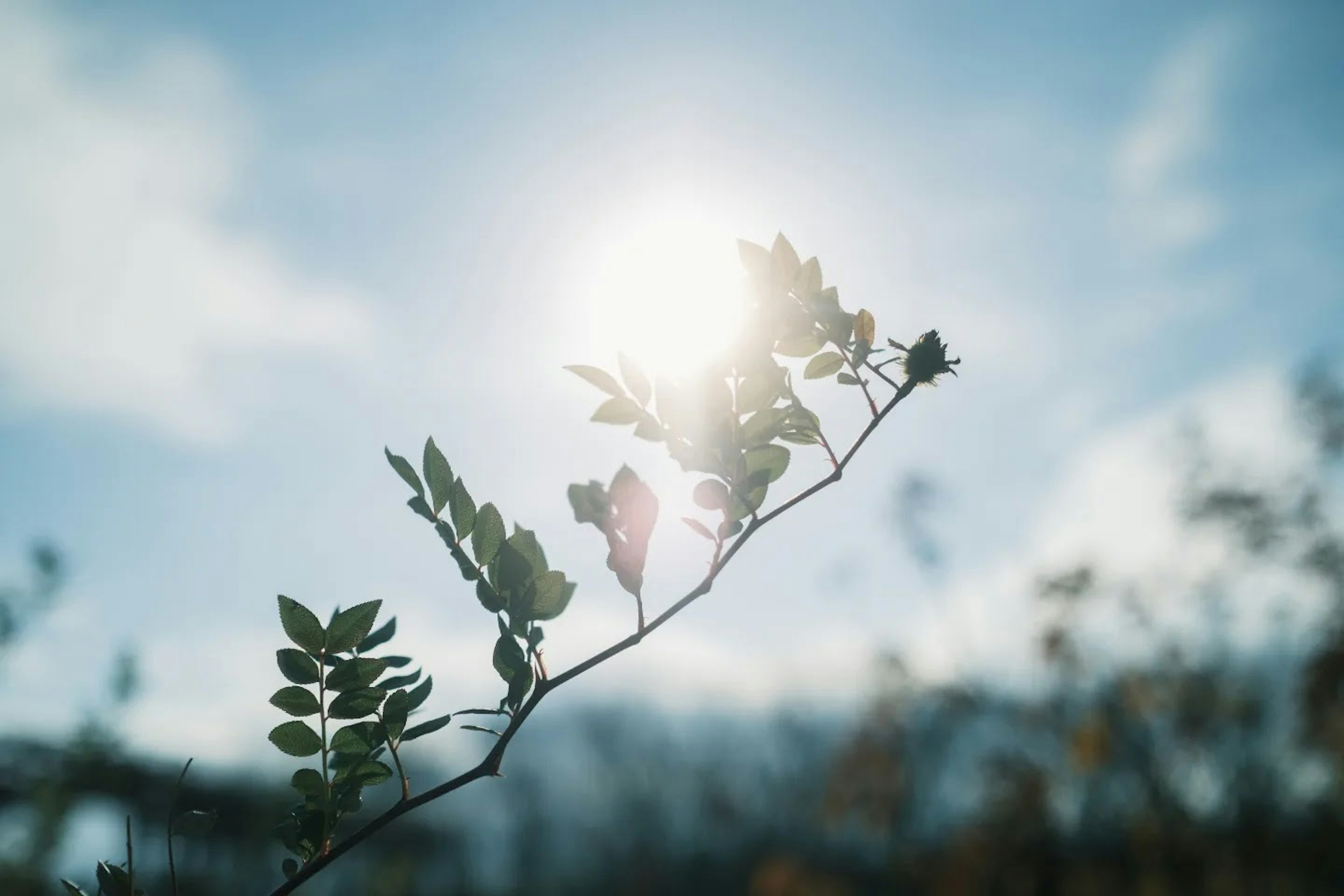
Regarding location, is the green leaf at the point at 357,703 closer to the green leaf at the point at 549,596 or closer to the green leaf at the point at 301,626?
the green leaf at the point at 301,626

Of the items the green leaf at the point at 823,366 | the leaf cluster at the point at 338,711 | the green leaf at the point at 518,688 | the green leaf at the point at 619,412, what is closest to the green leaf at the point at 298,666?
the leaf cluster at the point at 338,711

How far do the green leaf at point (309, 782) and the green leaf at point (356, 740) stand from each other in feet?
0.12

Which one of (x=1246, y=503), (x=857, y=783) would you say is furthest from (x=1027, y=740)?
(x=1246, y=503)

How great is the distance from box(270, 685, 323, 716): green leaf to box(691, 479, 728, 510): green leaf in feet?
1.82

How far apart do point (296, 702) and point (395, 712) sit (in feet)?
0.44

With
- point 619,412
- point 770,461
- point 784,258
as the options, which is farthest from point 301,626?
point 784,258

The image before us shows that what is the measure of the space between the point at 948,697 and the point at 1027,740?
4.12ft

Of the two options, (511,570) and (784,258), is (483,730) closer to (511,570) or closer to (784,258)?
(511,570)

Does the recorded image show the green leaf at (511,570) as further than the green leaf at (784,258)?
No

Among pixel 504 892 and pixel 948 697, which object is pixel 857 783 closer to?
pixel 948 697

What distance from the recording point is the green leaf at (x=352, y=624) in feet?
3.32

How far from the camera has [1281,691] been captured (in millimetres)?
10562

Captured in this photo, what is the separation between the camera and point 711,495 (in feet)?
3.55

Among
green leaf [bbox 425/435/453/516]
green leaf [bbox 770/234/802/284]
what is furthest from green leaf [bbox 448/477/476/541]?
green leaf [bbox 770/234/802/284]
